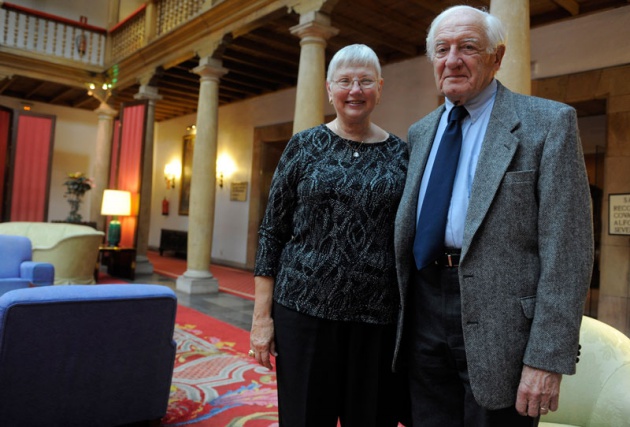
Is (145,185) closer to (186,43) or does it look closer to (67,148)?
(186,43)

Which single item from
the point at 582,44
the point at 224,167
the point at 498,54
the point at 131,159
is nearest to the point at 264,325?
the point at 498,54

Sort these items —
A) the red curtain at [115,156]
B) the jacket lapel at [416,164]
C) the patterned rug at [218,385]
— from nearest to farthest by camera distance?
the jacket lapel at [416,164] → the patterned rug at [218,385] → the red curtain at [115,156]

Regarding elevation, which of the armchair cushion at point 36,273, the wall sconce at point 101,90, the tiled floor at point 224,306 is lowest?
the tiled floor at point 224,306

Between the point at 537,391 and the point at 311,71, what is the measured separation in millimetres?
4878

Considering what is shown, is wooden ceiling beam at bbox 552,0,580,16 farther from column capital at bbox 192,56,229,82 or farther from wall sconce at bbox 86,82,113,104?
wall sconce at bbox 86,82,113,104

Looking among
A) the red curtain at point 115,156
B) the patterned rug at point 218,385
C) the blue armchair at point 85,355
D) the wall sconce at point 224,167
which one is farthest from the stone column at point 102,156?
the blue armchair at point 85,355

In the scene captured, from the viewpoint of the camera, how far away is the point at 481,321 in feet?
3.84

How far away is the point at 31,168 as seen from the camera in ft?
34.8

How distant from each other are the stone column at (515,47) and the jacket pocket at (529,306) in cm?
264

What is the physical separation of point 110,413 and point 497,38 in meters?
2.28

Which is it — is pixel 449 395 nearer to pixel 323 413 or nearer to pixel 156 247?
pixel 323 413

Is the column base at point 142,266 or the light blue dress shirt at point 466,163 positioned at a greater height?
Result: the light blue dress shirt at point 466,163

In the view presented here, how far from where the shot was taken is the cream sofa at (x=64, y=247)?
640 cm

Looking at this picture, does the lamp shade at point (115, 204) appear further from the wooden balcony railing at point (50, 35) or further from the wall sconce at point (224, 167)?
the wooden balcony railing at point (50, 35)
